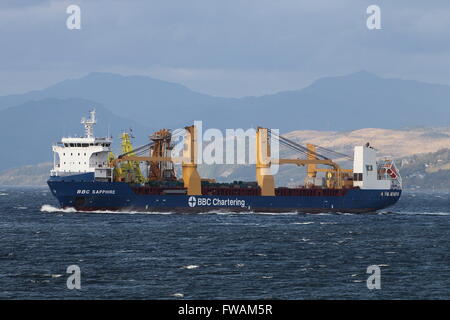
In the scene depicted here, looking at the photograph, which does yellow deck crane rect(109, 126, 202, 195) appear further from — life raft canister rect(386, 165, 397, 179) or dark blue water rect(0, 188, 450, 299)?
life raft canister rect(386, 165, 397, 179)

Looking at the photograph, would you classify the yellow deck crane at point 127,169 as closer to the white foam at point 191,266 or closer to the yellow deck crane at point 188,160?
the yellow deck crane at point 188,160

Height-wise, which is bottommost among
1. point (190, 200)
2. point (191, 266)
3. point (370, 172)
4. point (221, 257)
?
point (191, 266)

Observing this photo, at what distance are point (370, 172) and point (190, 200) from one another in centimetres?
2356

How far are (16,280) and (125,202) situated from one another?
5610 centimetres

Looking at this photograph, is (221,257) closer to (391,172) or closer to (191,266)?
(191,266)

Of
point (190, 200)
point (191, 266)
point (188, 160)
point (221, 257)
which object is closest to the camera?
point (191, 266)

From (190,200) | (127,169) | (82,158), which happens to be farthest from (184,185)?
(82,158)

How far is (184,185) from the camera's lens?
376 ft

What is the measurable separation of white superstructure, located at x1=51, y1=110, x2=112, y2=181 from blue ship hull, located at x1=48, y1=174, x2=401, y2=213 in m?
2.24

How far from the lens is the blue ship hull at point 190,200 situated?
10925cm

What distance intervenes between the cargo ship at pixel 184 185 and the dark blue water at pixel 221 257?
605 centimetres

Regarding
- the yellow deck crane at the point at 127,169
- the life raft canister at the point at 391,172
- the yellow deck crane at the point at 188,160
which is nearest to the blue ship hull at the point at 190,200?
the yellow deck crane at the point at 188,160
